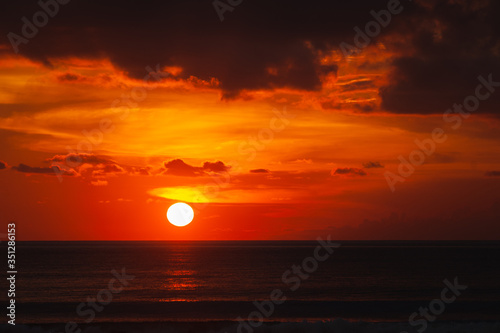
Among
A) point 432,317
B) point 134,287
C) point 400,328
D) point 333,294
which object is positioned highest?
point 134,287

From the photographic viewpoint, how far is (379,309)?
40.6 metres

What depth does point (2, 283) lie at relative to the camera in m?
59.7

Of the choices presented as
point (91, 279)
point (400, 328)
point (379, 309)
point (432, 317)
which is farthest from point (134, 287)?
point (400, 328)

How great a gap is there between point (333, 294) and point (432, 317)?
14774mm

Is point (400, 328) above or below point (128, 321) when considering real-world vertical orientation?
below

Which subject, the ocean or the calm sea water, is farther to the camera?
the calm sea water

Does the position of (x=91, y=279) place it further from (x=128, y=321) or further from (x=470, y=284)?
(x=470, y=284)

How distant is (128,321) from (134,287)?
24316 millimetres

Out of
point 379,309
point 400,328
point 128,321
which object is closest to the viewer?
point 400,328

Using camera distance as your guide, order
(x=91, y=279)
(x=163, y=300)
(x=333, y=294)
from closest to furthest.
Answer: (x=163, y=300) → (x=333, y=294) → (x=91, y=279)

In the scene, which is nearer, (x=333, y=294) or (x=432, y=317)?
(x=432, y=317)

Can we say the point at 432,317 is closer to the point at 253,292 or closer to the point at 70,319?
the point at 253,292

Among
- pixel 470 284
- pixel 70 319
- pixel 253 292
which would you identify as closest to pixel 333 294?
pixel 253 292

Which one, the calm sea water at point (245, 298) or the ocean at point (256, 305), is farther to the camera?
the calm sea water at point (245, 298)
